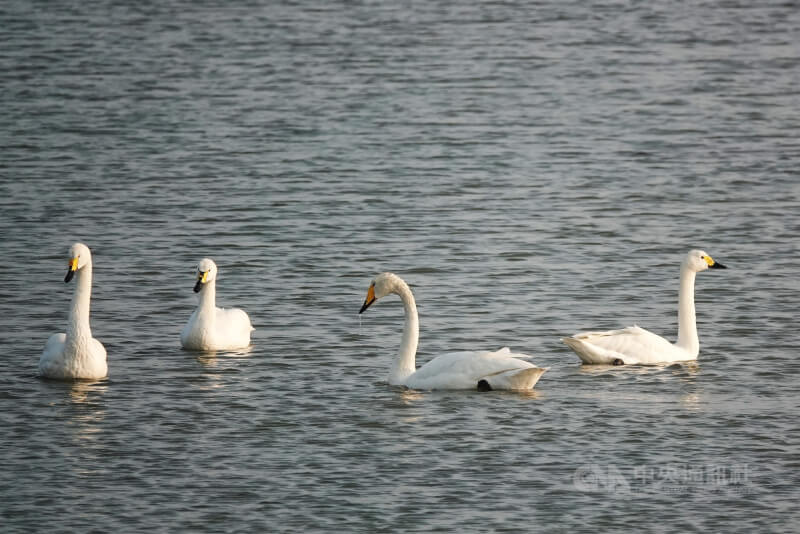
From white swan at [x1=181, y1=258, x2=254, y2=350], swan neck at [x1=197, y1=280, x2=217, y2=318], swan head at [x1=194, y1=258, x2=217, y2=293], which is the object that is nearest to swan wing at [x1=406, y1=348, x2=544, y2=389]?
white swan at [x1=181, y1=258, x2=254, y2=350]

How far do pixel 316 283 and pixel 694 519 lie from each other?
812cm

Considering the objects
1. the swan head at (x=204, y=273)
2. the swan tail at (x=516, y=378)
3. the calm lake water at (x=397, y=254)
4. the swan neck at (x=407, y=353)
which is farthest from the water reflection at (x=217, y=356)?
the swan tail at (x=516, y=378)

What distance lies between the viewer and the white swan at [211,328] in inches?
598

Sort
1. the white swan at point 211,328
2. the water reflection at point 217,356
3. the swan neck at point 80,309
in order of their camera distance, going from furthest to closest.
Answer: the white swan at point 211,328, the water reflection at point 217,356, the swan neck at point 80,309

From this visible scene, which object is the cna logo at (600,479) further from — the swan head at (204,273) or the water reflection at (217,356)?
the swan head at (204,273)

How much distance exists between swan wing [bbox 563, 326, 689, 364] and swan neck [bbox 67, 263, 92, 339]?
4157 mm

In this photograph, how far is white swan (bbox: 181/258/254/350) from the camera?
49.8ft

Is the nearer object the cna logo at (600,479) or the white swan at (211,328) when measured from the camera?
the cna logo at (600,479)

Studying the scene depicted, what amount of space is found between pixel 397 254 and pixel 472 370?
601 cm

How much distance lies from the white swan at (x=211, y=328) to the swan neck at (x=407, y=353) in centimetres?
189

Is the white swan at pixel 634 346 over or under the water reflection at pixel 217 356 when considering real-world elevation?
over

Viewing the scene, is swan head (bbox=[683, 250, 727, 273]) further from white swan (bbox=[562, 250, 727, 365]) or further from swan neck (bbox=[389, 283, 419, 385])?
swan neck (bbox=[389, 283, 419, 385])

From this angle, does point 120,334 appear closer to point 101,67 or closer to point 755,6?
point 101,67

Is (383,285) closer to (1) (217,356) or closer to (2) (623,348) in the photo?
(1) (217,356)
